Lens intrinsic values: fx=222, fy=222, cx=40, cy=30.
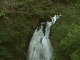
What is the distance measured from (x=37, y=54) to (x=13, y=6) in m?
2.90

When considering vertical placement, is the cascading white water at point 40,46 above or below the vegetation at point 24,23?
below

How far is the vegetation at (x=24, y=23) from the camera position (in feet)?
30.1

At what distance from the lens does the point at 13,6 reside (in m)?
11.5

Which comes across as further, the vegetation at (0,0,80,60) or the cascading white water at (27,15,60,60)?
the cascading white water at (27,15,60,60)

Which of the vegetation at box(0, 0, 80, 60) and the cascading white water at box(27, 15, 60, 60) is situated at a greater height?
the vegetation at box(0, 0, 80, 60)

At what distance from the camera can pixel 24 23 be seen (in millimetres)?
10742

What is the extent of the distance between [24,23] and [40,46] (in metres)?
1.39

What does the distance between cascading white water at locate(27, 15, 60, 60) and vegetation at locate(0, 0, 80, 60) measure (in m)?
0.25

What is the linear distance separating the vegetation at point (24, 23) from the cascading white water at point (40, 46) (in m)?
0.25

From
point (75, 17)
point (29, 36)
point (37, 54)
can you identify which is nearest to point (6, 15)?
point (29, 36)

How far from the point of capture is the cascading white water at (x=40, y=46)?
10.1 metres

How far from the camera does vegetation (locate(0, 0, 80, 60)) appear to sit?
9.18m

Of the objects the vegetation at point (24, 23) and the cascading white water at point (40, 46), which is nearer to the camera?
the vegetation at point (24, 23)

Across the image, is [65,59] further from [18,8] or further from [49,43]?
[18,8]
